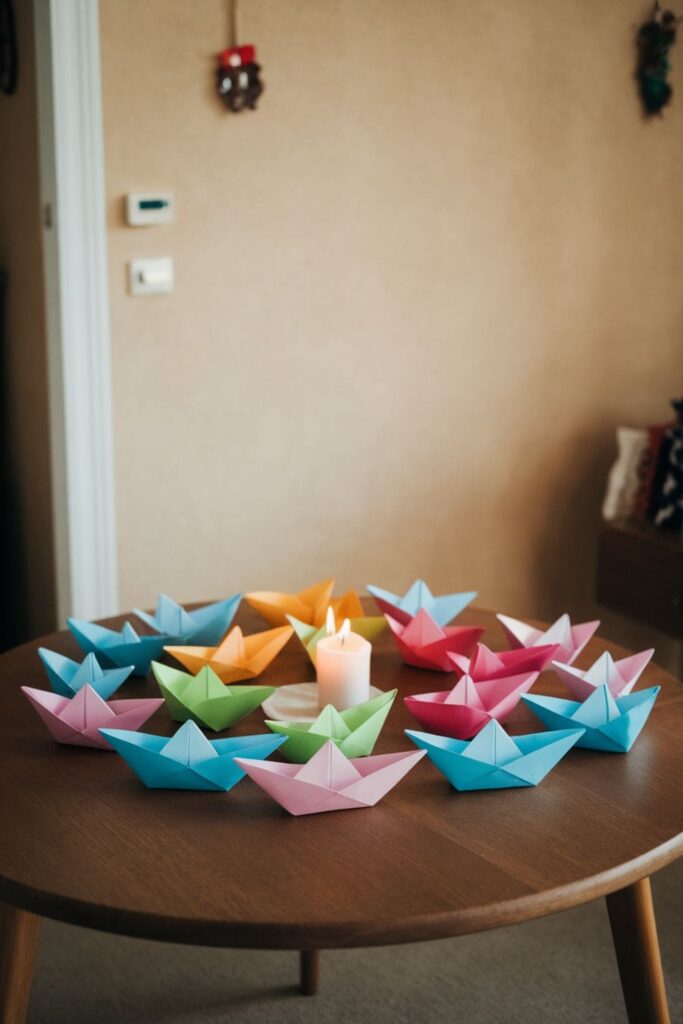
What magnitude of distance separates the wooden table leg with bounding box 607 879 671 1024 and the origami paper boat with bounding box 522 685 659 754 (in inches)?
7.6

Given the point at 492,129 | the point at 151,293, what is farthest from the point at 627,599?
the point at 151,293

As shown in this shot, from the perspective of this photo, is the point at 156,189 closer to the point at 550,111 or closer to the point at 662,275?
the point at 550,111

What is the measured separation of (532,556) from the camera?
3064mm

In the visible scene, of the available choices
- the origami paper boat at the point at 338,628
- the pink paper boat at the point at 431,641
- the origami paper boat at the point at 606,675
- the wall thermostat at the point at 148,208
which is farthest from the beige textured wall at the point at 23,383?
the origami paper boat at the point at 606,675

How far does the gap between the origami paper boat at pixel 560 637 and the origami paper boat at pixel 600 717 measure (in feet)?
0.67

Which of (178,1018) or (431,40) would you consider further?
(431,40)

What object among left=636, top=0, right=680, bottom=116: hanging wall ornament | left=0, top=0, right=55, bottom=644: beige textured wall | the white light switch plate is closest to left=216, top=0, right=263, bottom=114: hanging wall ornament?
the white light switch plate

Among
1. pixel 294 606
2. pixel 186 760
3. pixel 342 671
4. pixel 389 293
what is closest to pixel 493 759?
pixel 342 671

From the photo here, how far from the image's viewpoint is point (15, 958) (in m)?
1.35

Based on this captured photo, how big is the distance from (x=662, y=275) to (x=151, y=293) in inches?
56.0

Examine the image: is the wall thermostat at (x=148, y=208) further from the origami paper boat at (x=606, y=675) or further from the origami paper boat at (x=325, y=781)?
the origami paper boat at (x=325, y=781)

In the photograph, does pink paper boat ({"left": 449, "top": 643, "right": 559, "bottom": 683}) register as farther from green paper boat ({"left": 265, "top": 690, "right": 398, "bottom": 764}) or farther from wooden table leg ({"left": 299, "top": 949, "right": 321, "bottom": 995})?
wooden table leg ({"left": 299, "top": 949, "right": 321, "bottom": 995})

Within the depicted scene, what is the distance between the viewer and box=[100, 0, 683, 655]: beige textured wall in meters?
2.43

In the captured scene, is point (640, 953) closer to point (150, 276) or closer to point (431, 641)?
point (431, 641)
